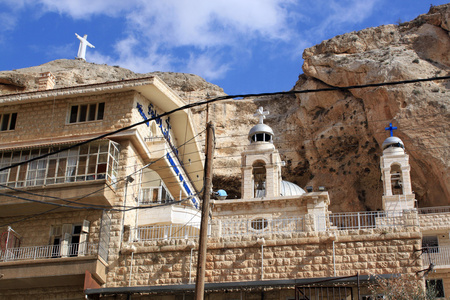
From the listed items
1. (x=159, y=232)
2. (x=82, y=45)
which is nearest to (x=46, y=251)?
(x=159, y=232)

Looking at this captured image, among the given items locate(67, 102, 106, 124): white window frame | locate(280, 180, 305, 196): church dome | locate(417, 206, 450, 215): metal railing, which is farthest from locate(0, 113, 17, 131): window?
locate(417, 206, 450, 215): metal railing

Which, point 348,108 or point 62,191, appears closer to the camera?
point 62,191

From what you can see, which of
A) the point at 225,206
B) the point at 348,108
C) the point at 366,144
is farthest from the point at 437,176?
the point at 225,206

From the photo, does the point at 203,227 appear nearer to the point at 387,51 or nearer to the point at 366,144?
the point at 366,144

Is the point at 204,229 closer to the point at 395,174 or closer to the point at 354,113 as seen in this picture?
the point at 395,174

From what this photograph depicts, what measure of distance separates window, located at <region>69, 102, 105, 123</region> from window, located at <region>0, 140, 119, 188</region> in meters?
1.88

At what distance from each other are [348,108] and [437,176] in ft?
30.8

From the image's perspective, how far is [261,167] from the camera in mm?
32531

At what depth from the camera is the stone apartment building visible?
2061 centimetres

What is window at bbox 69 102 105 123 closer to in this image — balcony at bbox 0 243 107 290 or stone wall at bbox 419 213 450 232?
balcony at bbox 0 243 107 290

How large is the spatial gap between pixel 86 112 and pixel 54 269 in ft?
24.5

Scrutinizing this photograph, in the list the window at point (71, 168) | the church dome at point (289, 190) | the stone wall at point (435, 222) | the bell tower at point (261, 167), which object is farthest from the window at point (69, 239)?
the stone wall at point (435, 222)

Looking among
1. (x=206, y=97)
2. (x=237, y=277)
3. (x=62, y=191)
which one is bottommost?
(x=237, y=277)

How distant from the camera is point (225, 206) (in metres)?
31.1
